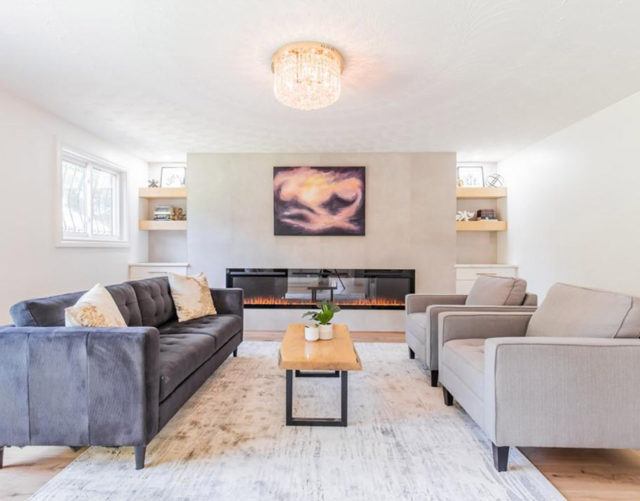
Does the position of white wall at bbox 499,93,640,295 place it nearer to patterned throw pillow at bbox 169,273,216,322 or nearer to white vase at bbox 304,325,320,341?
white vase at bbox 304,325,320,341

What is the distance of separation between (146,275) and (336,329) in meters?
3.29

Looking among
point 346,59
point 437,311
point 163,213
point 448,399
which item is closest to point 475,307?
point 437,311

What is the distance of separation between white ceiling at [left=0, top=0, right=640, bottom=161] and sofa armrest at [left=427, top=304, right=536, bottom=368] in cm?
176

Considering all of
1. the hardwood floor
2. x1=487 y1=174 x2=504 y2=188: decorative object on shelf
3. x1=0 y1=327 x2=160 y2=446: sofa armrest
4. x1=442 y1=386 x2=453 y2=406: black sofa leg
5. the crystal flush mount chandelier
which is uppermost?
the crystal flush mount chandelier

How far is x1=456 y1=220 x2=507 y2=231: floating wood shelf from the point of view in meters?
5.24

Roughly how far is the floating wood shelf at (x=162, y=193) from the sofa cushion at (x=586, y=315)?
4.63m

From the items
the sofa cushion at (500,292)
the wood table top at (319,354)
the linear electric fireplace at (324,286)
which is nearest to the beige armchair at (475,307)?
the sofa cushion at (500,292)

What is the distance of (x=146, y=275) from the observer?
16.9 ft

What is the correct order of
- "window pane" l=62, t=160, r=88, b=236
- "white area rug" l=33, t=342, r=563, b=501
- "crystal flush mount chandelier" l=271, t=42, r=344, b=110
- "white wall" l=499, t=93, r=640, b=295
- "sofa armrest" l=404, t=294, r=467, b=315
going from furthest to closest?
"window pane" l=62, t=160, r=88, b=236, "sofa armrest" l=404, t=294, r=467, b=315, "white wall" l=499, t=93, r=640, b=295, "crystal flush mount chandelier" l=271, t=42, r=344, b=110, "white area rug" l=33, t=342, r=563, b=501

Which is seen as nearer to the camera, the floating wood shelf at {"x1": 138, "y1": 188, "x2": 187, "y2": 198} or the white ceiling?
→ the white ceiling

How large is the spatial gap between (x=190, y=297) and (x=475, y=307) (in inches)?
99.4

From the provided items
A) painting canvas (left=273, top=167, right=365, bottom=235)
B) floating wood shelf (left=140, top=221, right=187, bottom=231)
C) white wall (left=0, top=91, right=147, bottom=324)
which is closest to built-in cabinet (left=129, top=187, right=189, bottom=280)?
floating wood shelf (left=140, top=221, right=187, bottom=231)

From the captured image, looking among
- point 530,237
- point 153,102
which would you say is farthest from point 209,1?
point 530,237

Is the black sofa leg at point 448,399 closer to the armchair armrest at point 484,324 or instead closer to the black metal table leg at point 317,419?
the armchair armrest at point 484,324
